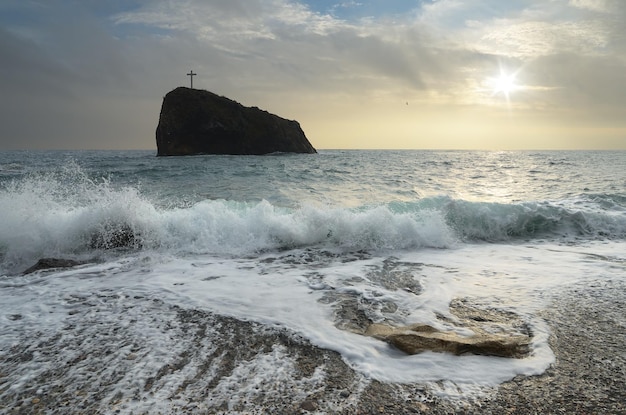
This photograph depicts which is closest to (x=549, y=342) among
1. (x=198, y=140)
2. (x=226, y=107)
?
(x=198, y=140)

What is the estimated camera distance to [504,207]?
363 inches

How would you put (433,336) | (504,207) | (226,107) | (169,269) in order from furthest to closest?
(226,107) < (504,207) < (169,269) < (433,336)

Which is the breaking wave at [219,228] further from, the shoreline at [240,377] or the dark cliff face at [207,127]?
the dark cliff face at [207,127]

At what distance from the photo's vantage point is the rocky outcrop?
298 cm

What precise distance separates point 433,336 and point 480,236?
574cm

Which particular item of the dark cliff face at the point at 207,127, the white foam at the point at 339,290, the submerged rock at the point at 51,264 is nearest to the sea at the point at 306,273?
the white foam at the point at 339,290

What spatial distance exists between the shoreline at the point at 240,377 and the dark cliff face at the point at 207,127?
53.4m

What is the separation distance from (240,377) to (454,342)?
1.71 m

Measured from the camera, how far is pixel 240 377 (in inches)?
102

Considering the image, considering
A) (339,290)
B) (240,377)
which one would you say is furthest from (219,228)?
(240,377)

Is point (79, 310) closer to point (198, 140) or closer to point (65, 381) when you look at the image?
point (65, 381)

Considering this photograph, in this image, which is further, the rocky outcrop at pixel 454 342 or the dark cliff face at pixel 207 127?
the dark cliff face at pixel 207 127

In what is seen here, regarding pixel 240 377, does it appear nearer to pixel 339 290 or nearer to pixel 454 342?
pixel 454 342

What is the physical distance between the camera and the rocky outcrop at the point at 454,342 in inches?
117
